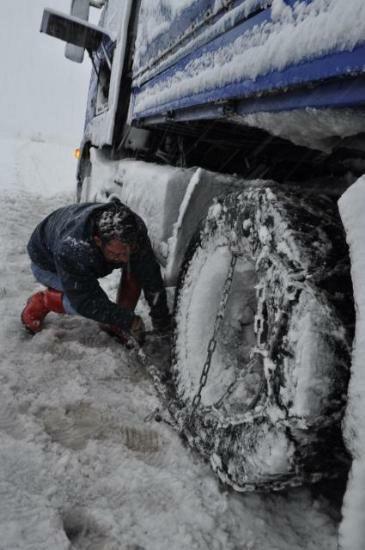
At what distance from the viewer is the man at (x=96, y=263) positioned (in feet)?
6.82

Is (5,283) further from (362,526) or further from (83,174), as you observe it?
(362,526)

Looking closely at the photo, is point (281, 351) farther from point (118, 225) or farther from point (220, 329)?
point (118, 225)

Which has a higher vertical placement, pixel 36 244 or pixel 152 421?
pixel 36 244

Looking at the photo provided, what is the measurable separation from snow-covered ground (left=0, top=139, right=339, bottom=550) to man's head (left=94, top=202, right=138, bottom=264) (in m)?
0.56

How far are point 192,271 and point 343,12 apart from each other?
1.14 metres

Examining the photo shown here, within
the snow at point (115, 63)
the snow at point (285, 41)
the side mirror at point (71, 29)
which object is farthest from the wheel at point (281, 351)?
the side mirror at point (71, 29)

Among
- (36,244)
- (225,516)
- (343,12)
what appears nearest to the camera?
(343,12)

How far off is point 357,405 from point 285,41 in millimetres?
842

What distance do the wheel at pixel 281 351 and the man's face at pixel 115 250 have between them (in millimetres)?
537

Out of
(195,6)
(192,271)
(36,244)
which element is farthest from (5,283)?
(195,6)

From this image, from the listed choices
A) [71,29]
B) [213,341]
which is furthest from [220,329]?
A: [71,29]

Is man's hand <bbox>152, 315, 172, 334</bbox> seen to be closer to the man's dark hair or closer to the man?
the man

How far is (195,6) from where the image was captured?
5.34 ft

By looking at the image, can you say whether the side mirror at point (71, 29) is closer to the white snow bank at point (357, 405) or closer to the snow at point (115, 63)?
the snow at point (115, 63)
